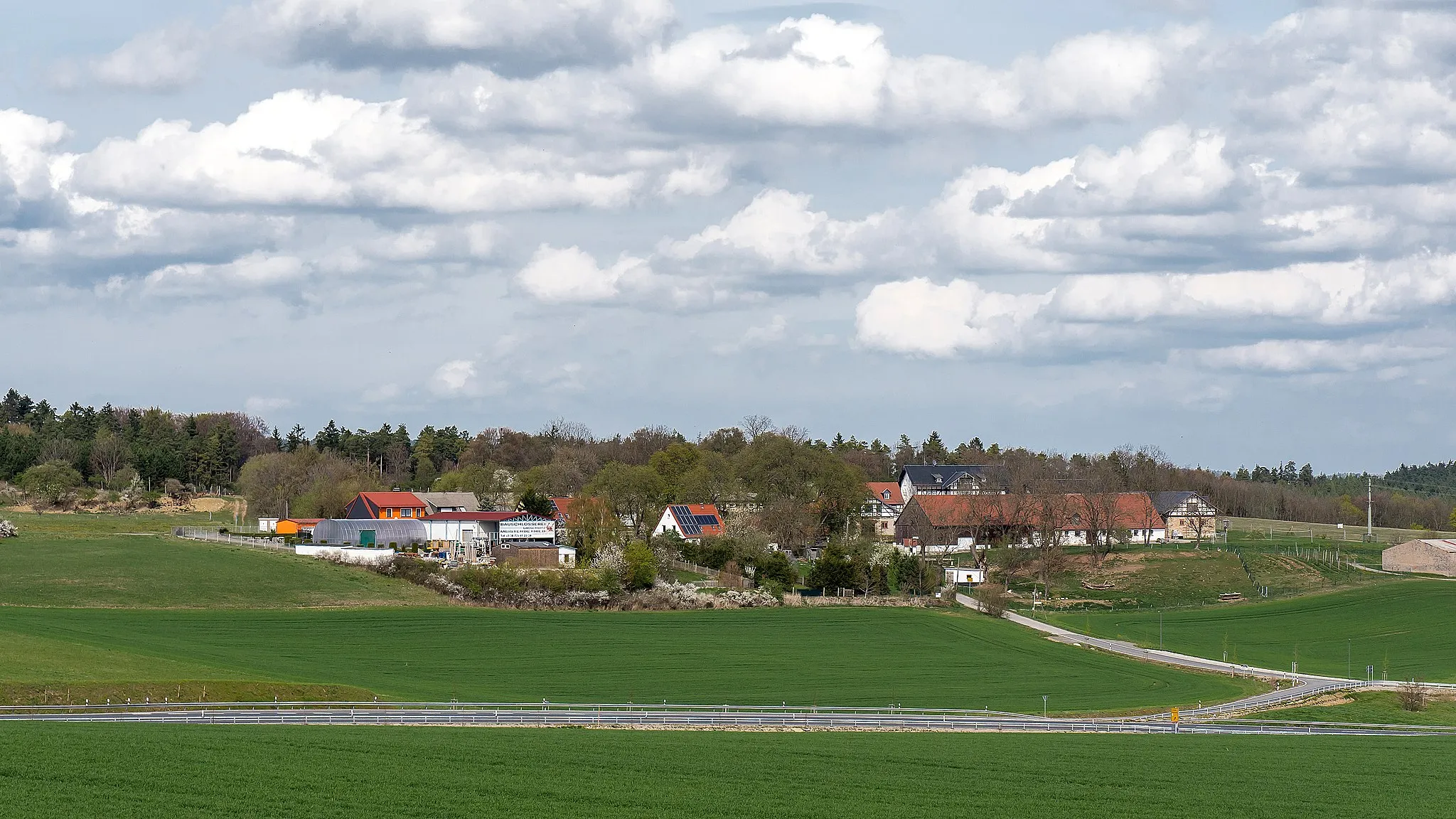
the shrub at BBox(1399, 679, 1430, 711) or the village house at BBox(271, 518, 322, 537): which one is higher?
the village house at BBox(271, 518, 322, 537)

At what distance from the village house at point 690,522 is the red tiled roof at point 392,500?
81.5 ft

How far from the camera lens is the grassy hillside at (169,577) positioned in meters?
82.1

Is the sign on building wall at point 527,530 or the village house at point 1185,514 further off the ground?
the village house at point 1185,514

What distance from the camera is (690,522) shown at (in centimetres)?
13562

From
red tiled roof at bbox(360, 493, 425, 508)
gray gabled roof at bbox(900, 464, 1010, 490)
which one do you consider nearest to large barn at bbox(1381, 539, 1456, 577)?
gray gabled roof at bbox(900, 464, 1010, 490)

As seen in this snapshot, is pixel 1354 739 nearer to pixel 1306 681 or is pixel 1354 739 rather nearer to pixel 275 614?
pixel 1306 681

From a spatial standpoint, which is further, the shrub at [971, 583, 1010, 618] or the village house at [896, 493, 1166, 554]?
the village house at [896, 493, 1166, 554]

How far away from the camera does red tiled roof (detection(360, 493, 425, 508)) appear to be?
133000 mm

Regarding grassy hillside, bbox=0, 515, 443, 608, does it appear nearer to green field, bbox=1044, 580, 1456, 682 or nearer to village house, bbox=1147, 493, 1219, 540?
green field, bbox=1044, 580, 1456, 682

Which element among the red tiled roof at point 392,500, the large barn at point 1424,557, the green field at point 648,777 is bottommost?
the green field at point 648,777

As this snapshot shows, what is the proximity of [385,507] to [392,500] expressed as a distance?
232 centimetres

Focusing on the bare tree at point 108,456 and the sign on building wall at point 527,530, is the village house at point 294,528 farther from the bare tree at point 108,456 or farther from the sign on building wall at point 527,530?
the bare tree at point 108,456

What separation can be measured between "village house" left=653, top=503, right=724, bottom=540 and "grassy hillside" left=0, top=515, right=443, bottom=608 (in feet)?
137

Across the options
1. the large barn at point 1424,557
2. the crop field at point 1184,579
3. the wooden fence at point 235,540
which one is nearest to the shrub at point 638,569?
the wooden fence at point 235,540
